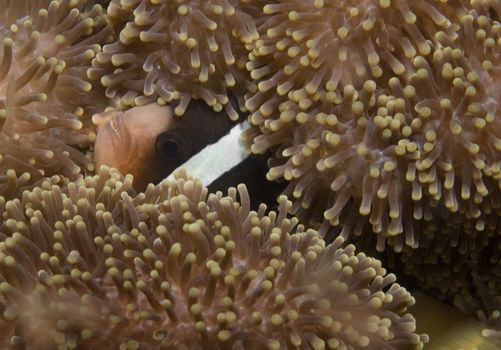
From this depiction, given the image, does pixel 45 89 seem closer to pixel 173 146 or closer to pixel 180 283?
pixel 173 146

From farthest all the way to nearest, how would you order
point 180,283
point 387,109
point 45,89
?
1. point 45,89
2. point 387,109
3. point 180,283

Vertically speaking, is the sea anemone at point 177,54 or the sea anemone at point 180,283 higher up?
the sea anemone at point 177,54

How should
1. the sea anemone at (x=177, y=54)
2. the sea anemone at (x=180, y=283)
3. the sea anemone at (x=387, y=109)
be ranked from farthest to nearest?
the sea anemone at (x=177, y=54)
the sea anemone at (x=387, y=109)
the sea anemone at (x=180, y=283)

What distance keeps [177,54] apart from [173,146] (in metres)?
0.19

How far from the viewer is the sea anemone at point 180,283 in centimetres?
98

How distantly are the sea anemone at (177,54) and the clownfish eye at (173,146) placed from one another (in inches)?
1.9

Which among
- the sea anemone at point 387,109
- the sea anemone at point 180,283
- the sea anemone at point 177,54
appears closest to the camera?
the sea anemone at point 180,283

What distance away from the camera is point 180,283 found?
1026mm

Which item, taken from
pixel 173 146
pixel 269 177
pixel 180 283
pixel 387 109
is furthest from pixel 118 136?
pixel 387 109

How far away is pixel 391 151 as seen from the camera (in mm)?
1220

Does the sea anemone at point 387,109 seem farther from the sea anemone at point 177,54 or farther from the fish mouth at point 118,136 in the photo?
the fish mouth at point 118,136

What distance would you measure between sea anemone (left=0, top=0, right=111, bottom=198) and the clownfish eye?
15cm

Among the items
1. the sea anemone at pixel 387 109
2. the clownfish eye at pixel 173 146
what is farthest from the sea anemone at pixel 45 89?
the sea anemone at pixel 387 109

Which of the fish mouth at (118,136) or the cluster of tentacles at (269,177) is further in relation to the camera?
the fish mouth at (118,136)
